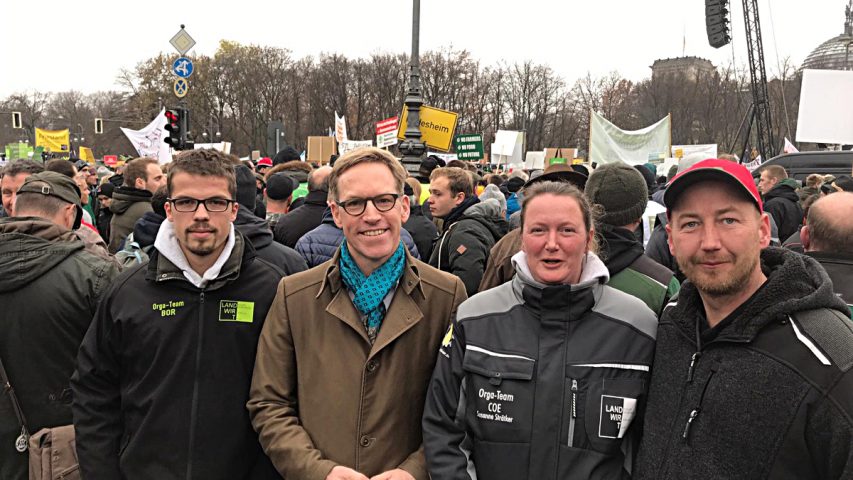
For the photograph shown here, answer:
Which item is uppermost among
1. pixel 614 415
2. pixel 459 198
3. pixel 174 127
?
pixel 174 127

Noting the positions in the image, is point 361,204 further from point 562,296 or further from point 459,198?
point 459,198

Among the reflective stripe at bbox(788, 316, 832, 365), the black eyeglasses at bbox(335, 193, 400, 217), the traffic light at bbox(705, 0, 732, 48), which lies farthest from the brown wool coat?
the traffic light at bbox(705, 0, 732, 48)

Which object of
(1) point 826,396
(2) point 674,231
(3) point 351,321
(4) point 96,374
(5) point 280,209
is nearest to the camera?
(1) point 826,396

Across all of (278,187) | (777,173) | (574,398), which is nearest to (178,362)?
(574,398)

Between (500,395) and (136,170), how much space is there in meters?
4.95

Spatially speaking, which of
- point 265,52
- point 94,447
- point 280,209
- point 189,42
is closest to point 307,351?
point 94,447

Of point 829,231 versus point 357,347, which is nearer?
point 357,347

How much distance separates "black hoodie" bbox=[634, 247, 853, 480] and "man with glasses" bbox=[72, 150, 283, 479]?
1.67 m

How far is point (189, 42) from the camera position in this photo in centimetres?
1467

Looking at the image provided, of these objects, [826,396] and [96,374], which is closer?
[826,396]

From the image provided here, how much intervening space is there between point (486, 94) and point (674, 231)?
6363 cm

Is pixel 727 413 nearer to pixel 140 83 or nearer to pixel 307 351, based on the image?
pixel 307 351

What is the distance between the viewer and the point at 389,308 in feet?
8.39

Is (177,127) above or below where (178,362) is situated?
above
